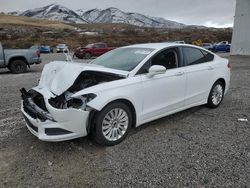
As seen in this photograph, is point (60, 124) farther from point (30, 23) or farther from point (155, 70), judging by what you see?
point (30, 23)

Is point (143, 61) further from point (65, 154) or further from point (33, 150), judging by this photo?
point (33, 150)

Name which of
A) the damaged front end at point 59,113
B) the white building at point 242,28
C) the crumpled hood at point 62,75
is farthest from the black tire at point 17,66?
the white building at point 242,28

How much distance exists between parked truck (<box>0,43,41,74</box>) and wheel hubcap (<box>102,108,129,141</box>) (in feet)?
34.7

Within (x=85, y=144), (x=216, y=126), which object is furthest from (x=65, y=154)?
(x=216, y=126)

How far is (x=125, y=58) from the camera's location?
191 inches

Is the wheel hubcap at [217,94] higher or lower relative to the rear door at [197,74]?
lower

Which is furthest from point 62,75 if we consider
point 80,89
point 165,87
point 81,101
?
point 165,87

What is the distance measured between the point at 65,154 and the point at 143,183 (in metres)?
1.34

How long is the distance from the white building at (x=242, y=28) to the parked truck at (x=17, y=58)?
17271 mm

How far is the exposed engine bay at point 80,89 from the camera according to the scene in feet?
12.3

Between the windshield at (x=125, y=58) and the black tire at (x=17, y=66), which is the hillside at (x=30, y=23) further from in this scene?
the windshield at (x=125, y=58)

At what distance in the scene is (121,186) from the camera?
10.0 feet

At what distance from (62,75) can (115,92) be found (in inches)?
36.3

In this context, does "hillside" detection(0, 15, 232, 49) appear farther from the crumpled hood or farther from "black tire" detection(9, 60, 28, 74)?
the crumpled hood
